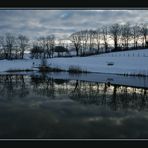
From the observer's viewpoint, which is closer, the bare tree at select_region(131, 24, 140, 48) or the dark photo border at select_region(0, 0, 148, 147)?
the dark photo border at select_region(0, 0, 148, 147)

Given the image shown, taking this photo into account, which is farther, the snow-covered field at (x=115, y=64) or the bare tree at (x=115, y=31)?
the bare tree at (x=115, y=31)

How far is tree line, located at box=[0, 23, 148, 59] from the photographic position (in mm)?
30969

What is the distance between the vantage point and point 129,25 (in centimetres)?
3244

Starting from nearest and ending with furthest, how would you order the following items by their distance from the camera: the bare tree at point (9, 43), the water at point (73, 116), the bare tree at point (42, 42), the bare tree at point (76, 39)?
the water at point (73, 116) → the bare tree at point (9, 43) → the bare tree at point (42, 42) → the bare tree at point (76, 39)

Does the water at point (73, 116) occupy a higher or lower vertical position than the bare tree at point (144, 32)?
lower

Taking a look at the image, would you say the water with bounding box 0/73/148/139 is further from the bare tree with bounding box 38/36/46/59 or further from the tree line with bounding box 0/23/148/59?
the bare tree with bounding box 38/36/46/59

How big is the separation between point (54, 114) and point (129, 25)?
27.7 m

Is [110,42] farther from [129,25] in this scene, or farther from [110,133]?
[110,133]

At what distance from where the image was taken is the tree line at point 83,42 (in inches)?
1219

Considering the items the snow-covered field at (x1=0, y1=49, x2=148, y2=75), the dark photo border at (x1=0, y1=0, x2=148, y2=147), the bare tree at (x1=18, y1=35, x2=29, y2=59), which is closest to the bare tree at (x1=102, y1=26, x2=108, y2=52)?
the snow-covered field at (x1=0, y1=49, x2=148, y2=75)
